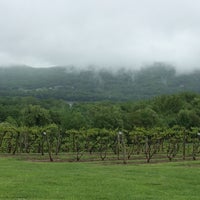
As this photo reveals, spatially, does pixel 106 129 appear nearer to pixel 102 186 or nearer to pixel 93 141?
pixel 93 141

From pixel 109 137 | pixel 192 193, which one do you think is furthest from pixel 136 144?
pixel 192 193

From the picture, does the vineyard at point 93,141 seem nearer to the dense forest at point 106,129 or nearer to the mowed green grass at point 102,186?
the dense forest at point 106,129

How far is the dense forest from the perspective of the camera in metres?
40.6

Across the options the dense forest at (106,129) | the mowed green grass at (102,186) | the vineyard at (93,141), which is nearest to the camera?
the mowed green grass at (102,186)

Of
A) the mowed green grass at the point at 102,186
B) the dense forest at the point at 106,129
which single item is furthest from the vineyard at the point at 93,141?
the mowed green grass at the point at 102,186

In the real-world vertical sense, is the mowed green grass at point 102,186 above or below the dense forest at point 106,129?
below

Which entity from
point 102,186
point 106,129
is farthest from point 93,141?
point 102,186

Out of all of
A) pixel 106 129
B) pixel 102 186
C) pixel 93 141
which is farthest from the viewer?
pixel 106 129

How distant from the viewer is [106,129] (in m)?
58.9

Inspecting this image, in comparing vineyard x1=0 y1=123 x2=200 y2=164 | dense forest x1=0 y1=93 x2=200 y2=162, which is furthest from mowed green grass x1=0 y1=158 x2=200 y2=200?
vineyard x1=0 y1=123 x2=200 y2=164

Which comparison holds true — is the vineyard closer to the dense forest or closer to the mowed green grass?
the dense forest

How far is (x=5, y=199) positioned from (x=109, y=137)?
2785 centimetres

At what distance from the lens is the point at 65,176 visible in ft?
68.1

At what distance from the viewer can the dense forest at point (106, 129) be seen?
40562mm
